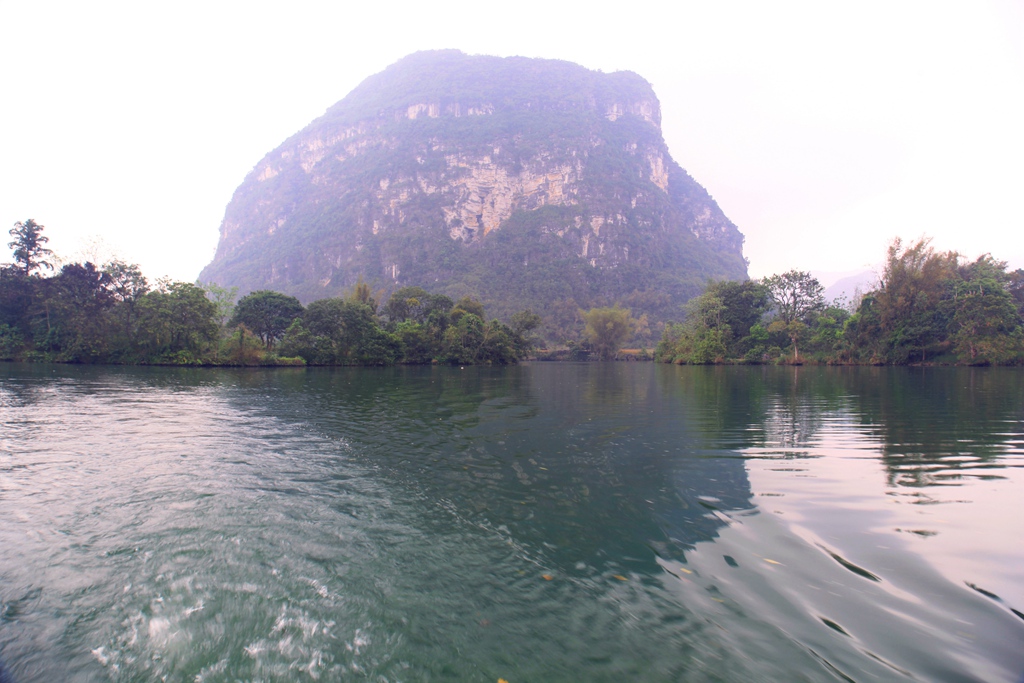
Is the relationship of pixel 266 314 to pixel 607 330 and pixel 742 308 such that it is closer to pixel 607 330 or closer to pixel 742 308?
pixel 742 308

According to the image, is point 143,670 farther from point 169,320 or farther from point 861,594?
point 169,320

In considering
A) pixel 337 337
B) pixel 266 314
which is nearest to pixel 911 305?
pixel 337 337

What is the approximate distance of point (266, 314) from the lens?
6538 cm

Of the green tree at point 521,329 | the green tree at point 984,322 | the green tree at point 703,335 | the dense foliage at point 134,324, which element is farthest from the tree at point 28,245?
the green tree at point 984,322

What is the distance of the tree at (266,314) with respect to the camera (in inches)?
2514

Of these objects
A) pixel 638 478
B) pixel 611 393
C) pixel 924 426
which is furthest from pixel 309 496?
pixel 611 393

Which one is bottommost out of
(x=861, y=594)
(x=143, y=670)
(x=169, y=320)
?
(x=143, y=670)

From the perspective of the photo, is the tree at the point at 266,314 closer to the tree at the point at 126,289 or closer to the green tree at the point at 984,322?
the tree at the point at 126,289

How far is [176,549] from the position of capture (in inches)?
226

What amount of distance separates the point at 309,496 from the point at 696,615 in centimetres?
606

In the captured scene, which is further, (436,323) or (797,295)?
(797,295)

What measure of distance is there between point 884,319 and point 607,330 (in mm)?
58402

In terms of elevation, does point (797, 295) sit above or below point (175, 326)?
above

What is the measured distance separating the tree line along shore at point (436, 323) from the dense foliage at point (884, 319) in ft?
0.56
